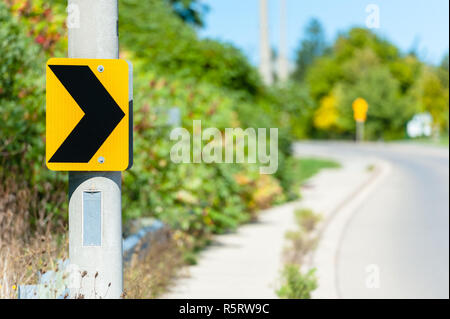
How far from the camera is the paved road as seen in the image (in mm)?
7273

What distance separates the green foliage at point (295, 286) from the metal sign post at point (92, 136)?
9.04 feet

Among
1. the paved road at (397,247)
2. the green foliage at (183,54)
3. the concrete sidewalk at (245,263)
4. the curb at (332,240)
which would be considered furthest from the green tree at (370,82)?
the concrete sidewalk at (245,263)

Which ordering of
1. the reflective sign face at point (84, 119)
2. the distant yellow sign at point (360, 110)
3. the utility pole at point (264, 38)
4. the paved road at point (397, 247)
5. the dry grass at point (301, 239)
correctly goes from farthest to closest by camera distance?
the distant yellow sign at point (360, 110) → the utility pole at point (264, 38) → the dry grass at point (301, 239) → the paved road at point (397, 247) → the reflective sign face at point (84, 119)

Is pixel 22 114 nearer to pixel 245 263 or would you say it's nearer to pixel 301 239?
pixel 245 263

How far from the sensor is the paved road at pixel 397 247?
23.9 feet

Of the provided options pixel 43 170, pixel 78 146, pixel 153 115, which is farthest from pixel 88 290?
pixel 153 115

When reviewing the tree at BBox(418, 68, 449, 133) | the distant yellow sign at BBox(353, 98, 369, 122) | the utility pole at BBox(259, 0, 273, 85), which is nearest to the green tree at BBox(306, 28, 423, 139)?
the distant yellow sign at BBox(353, 98, 369, 122)

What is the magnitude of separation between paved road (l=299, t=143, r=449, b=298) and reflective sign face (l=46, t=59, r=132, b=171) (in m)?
4.10

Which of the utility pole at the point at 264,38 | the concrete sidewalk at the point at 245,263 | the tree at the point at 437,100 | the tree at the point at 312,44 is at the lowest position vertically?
A: the concrete sidewalk at the point at 245,263

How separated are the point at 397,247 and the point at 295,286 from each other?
163 inches

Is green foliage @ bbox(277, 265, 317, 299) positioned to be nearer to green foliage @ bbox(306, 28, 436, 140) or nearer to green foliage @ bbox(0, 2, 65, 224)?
green foliage @ bbox(0, 2, 65, 224)

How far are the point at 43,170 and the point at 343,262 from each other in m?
4.32

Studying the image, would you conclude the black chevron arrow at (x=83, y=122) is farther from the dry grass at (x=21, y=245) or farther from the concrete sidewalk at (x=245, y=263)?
the concrete sidewalk at (x=245, y=263)
